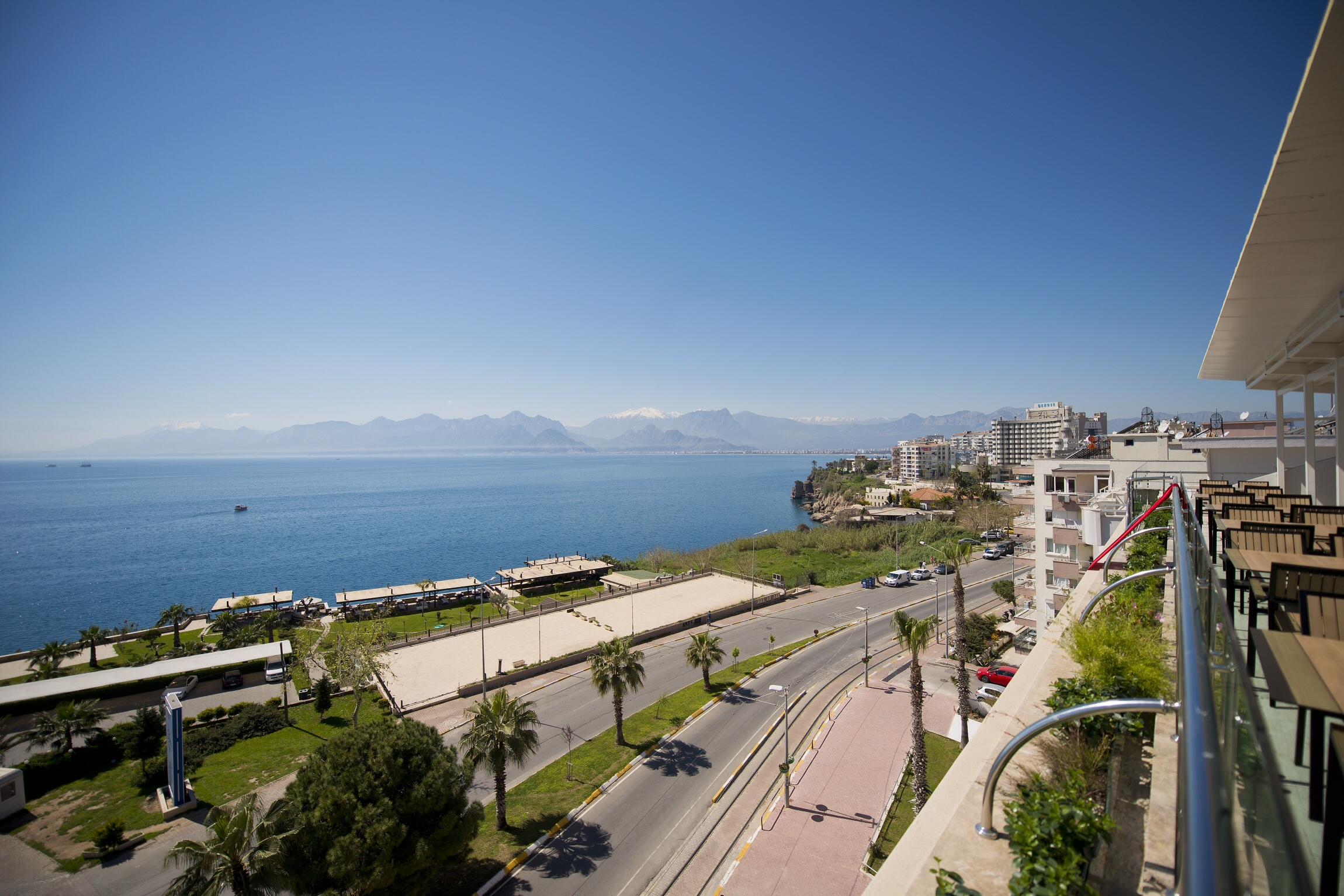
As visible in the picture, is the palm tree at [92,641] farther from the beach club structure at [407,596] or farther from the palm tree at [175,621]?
the beach club structure at [407,596]

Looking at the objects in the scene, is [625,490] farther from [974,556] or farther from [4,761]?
[4,761]

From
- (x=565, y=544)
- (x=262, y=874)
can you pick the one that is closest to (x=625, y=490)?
(x=565, y=544)

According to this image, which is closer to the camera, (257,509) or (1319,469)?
(1319,469)

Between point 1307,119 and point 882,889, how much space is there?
21.1 ft

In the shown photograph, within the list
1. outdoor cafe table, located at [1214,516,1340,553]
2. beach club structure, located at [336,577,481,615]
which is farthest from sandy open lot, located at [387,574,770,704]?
outdoor cafe table, located at [1214,516,1340,553]

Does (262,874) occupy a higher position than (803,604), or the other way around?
(262,874)

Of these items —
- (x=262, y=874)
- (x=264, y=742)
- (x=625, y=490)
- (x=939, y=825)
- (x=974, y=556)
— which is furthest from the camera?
(x=625, y=490)

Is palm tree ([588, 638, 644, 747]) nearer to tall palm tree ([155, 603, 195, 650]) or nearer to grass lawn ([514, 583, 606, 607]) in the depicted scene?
grass lawn ([514, 583, 606, 607])

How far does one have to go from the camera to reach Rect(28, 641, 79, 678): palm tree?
80.4 ft

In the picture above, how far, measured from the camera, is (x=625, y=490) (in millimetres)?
154625

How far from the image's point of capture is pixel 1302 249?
621 centimetres

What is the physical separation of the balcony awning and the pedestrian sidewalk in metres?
12.8

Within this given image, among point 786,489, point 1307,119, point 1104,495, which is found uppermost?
point 1307,119

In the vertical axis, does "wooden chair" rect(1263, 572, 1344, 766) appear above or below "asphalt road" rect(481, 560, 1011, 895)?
above
